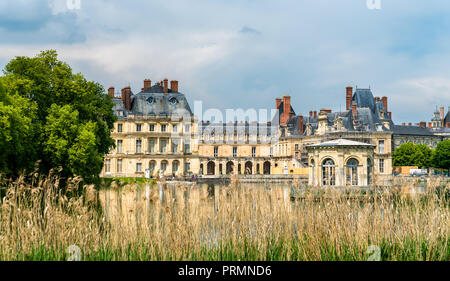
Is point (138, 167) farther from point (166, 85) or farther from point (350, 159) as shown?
point (350, 159)

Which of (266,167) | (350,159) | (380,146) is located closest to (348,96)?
(380,146)

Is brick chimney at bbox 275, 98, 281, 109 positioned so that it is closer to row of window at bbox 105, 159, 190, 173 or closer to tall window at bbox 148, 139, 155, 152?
row of window at bbox 105, 159, 190, 173

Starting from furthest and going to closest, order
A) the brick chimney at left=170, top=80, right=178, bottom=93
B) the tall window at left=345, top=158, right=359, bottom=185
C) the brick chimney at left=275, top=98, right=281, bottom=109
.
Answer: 1. the brick chimney at left=275, top=98, right=281, bottom=109
2. the brick chimney at left=170, top=80, right=178, bottom=93
3. the tall window at left=345, top=158, right=359, bottom=185

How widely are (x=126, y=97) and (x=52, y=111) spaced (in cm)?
2970

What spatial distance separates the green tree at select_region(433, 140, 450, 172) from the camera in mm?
53153

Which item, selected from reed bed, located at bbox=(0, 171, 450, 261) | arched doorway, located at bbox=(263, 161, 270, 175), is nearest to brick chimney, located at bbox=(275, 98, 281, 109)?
arched doorway, located at bbox=(263, 161, 270, 175)

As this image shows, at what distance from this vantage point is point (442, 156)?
5378 centimetres

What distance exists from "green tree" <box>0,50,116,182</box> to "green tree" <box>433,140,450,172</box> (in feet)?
144

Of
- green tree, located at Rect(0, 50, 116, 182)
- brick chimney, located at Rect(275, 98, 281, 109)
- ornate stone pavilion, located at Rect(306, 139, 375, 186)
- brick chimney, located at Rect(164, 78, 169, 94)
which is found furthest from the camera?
brick chimney, located at Rect(275, 98, 281, 109)

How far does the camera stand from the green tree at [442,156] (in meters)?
53.2

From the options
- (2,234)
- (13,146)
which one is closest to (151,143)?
(13,146)

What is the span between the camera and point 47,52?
899 inches

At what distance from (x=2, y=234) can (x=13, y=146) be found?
11.6 m
